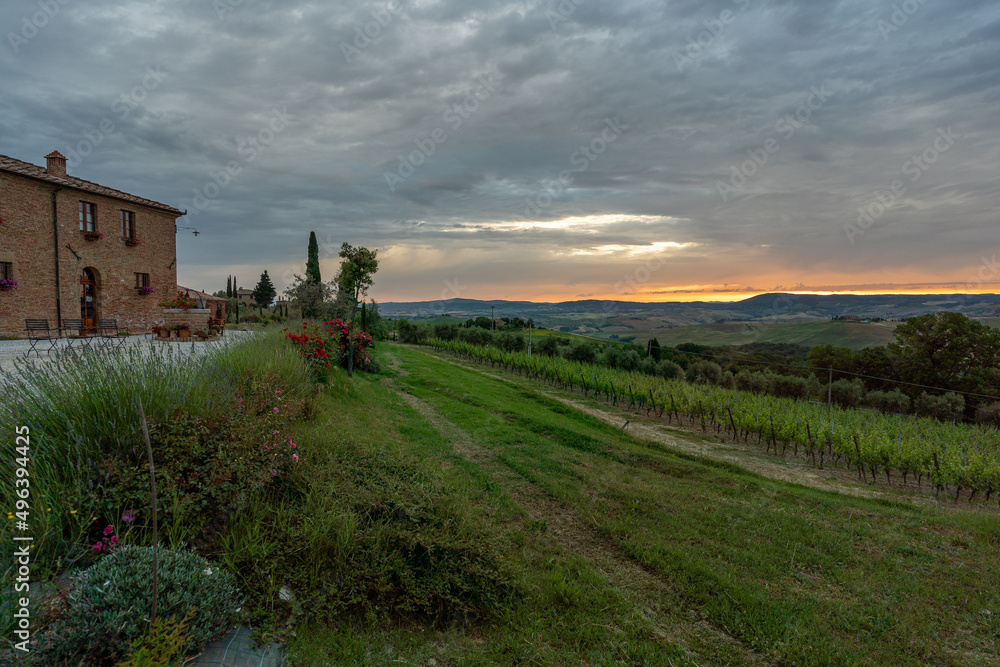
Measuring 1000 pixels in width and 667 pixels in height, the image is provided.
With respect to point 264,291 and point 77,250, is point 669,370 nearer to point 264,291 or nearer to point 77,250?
point 77,250

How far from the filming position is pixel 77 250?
56.1 feet

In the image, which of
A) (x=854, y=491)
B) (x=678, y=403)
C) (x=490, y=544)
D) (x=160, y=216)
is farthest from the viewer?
(x=160, y=216)

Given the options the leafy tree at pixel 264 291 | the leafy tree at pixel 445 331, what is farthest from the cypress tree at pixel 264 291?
the leafy tree at pixel 445 331

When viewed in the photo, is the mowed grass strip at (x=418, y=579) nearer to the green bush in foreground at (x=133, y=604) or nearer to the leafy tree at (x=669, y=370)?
the green bush in foreground at (x=133, y=604)

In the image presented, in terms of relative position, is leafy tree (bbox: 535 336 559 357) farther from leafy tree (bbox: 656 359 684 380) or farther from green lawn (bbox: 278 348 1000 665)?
green lawn (bbox: 278 348 1000 665)

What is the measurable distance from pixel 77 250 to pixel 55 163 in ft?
11.8

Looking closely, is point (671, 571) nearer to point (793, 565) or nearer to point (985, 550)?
point (793, 565)

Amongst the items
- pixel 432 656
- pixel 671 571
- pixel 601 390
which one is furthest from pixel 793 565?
pixel 601 390

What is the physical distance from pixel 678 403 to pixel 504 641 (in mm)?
10157

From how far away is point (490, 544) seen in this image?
3711 mm

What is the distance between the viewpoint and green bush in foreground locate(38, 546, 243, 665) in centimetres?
201

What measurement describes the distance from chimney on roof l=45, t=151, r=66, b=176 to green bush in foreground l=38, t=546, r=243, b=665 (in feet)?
73.5

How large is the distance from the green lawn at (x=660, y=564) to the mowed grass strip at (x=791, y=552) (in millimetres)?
20

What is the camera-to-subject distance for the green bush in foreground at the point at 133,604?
6.60 ft
